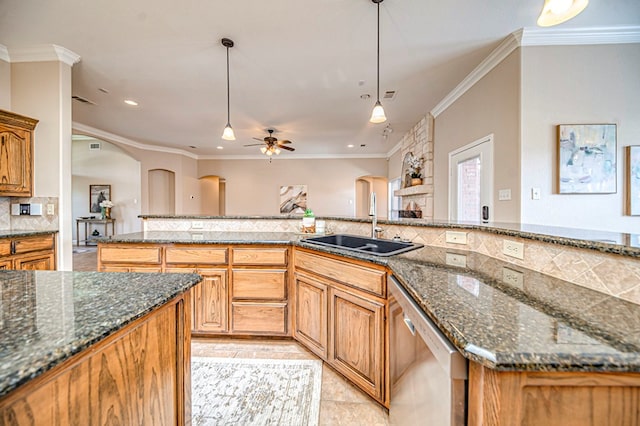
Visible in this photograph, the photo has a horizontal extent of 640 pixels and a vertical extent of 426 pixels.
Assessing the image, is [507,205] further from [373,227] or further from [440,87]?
[440,87]

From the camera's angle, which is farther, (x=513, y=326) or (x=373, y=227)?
(x=373, y=227)

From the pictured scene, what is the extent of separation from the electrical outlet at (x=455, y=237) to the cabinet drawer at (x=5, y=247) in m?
3.72

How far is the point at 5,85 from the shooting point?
2738mm

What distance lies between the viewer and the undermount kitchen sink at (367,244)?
1.71 metres

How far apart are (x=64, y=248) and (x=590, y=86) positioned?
5.56 m

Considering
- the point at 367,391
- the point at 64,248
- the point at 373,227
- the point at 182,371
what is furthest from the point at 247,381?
the point at 64,248

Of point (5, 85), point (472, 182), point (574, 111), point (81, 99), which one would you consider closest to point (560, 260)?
point (574, 111)

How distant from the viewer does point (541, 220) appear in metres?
2.46

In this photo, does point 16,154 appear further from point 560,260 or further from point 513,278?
point 560,260

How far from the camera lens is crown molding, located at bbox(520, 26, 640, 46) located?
2.31m

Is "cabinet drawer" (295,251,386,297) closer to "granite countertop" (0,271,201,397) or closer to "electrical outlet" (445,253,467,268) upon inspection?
"electrical outlet" (445,253,467,268)

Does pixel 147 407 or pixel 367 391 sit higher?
pixel 147 407

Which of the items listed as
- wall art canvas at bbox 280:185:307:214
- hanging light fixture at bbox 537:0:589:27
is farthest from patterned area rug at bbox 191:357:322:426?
wall art canvas at bbox 280:185:307:214

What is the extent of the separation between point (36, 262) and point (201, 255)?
1.86 m
